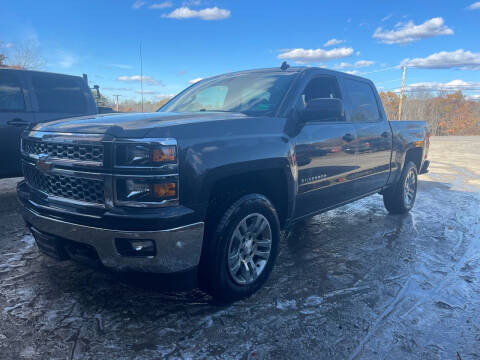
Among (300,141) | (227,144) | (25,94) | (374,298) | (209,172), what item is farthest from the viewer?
(25,94)

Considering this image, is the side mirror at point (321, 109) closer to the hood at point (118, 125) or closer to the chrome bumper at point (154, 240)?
the hood at point (118, 125)

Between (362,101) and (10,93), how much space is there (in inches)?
A: 196

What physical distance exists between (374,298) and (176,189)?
1883mm

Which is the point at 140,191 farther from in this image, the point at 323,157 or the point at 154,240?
the point at 323,157

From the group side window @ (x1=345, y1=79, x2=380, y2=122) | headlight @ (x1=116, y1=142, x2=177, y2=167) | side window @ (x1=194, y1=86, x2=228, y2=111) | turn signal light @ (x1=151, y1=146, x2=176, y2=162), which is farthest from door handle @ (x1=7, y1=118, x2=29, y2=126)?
side window @ (x1=345, y1=79, x2=380, y2=122)

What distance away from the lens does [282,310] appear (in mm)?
2639

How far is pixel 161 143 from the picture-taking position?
83.5 inches

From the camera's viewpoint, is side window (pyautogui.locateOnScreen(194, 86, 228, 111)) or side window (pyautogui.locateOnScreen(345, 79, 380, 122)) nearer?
side window (pyautogui.locateOnScreen(194, 86, 228, 111))

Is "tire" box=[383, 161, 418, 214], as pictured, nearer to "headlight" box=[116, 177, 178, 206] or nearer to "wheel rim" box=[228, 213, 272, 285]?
"wheel rim" box=[228, 213, 272, 285]

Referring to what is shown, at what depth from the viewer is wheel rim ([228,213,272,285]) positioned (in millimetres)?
2691

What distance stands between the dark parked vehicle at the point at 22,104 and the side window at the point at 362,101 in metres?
3.99

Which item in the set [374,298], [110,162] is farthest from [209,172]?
[374,298]

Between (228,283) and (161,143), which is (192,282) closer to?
(228,283)

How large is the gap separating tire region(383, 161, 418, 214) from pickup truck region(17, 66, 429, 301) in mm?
1985
